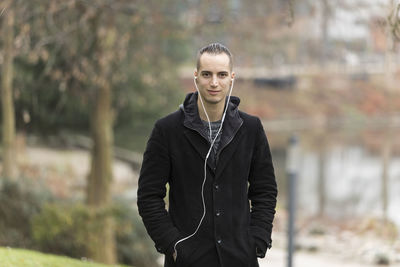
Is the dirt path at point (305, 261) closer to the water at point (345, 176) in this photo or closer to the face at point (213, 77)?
the water at point (345, 176)

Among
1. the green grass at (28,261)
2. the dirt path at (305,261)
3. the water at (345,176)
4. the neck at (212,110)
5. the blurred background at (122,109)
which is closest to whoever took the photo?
the neck at (212,110)

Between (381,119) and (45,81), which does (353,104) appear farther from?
(45,81)

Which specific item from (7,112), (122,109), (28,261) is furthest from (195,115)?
(122,109)

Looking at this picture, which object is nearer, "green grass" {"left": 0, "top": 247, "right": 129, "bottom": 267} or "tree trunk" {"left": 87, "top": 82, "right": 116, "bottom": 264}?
"green grass" {"left": 0, "top": 247, "right": 129, "bottom": 267}

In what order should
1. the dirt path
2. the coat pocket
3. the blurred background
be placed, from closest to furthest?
the coat pocket, the blurred background, the dirt path

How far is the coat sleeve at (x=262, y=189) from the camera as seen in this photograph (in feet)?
9.62

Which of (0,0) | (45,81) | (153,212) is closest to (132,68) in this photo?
(45,81)

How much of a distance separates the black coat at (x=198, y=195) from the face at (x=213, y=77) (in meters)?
0.11

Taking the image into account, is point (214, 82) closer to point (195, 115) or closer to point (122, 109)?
point (195, 115)

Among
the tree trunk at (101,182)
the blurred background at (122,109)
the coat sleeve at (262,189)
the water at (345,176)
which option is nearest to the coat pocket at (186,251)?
the coat sleeve at (262,189)

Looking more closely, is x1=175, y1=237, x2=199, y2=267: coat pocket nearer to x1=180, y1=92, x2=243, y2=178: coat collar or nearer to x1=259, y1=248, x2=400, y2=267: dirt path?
x1=180, y1=92, x2=243, y2=178: coat collar

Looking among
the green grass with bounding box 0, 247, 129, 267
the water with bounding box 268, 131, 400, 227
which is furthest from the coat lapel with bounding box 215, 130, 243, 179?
the water with bounding box 268, 131, 400, 227

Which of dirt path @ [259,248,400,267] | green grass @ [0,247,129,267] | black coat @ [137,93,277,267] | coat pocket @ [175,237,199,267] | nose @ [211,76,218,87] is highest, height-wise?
nose @ [211,76,218,87]

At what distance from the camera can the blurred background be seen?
8969mm
